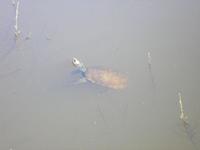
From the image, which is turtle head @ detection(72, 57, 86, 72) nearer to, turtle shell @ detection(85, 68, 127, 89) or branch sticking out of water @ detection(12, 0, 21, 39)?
turtle shell @ detection(85, 68, 127, 89)

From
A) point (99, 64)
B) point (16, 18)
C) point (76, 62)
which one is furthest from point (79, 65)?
point (16, 18)

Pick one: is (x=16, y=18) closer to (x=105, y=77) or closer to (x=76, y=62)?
(x=76, y=62)

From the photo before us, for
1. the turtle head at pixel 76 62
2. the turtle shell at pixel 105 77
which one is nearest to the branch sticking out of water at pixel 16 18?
the turtle head at pixel 76 62

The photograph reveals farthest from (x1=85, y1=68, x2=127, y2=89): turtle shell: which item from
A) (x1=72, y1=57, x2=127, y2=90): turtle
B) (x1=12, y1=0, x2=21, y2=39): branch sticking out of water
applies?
(x1=12, y1=0, x2=21, y2=39): branch sticking out of water

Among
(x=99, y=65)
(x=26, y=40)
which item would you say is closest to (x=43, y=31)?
(x=26, y=40)

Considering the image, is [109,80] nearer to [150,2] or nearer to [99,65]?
[99,65]

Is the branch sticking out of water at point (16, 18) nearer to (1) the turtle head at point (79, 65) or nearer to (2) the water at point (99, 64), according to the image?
(2) the water at point (99, 64)

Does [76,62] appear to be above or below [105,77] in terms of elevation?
above
